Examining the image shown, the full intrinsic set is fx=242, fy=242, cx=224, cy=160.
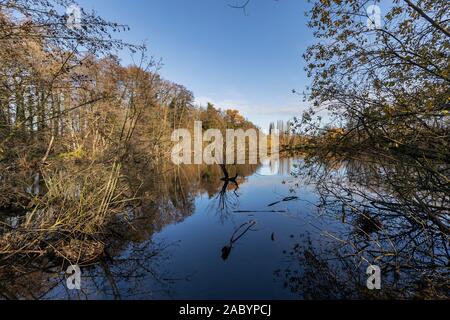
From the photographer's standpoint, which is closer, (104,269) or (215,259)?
(104,269)

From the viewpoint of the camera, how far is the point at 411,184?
479 cm

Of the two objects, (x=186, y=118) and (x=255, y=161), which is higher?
(x=186, y=118)

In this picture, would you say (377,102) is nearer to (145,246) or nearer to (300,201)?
(300,201)

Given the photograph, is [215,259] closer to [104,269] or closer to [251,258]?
[251,258]

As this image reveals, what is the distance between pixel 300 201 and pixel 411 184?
4973 mm

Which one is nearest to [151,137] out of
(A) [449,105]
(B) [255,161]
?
(B) [255,161]

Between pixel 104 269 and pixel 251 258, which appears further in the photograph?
pixel 251 258

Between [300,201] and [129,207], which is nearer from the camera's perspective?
[129,207]

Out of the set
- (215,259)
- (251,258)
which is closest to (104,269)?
(215,259)
